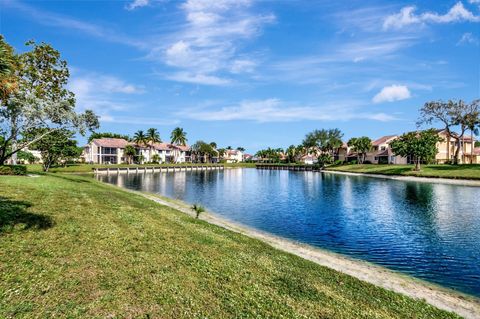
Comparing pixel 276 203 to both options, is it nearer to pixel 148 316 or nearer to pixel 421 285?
pixel 421 285

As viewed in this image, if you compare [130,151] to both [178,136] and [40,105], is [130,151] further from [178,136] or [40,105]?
[40,105]

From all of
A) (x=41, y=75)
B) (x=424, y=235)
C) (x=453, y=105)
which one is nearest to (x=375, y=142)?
(x=453, y=105)

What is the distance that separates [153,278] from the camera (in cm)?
998

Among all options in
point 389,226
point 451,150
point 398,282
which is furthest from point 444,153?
point 398,282

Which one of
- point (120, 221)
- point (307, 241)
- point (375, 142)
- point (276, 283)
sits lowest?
point (307, 241)

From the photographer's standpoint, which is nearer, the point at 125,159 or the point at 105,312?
the point at 105,312

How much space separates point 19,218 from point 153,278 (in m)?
8.30

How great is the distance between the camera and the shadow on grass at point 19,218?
12.8 m

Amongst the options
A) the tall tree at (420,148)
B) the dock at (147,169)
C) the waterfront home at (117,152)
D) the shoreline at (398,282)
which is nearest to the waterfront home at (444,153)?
the tall tree at (420,148)

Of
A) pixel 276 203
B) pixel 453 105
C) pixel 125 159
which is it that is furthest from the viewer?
pixel 125 159

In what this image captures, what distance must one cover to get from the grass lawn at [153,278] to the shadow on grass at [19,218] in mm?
40

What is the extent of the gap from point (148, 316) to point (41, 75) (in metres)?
39.4

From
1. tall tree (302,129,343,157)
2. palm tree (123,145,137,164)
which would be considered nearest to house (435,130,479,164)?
tall tree (302,129,343,157)

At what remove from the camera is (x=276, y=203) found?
135 feet
